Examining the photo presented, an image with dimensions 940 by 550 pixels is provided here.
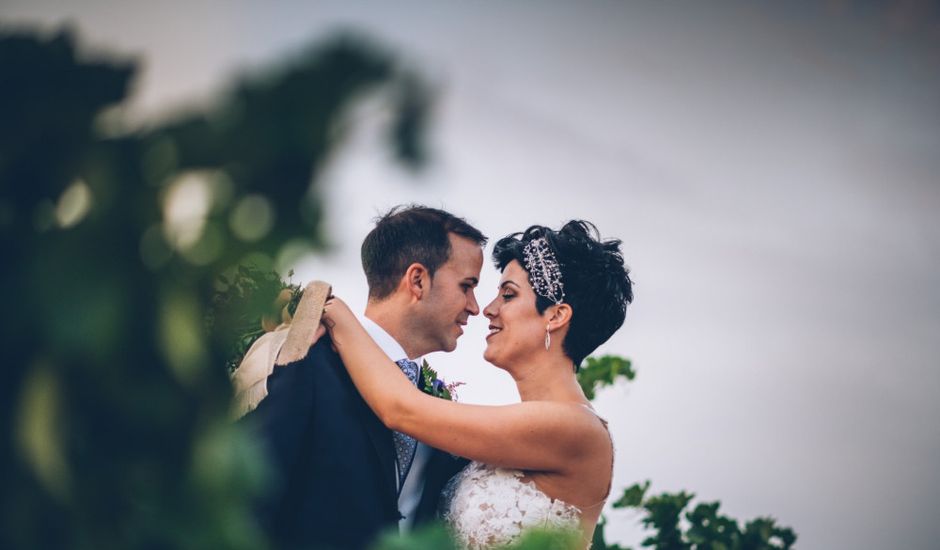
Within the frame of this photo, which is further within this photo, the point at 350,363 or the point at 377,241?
the point at 377,241

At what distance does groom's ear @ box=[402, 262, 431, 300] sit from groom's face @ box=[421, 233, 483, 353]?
4 cm

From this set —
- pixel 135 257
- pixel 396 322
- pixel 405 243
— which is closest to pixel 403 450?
pixel 396 322

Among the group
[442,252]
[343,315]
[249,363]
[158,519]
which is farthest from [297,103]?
[442,252]

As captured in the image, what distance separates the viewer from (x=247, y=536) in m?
0.76

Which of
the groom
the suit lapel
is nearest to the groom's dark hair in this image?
the groom

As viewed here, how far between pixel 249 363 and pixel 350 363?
22.1 inches

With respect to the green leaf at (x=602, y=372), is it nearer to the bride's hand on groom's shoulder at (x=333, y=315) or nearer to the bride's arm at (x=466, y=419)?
the bride's arm at (x=466, y=419)

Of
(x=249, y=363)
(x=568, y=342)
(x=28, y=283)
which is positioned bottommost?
(x=28, y=283)

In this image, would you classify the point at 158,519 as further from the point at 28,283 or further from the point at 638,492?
the point at 638,492

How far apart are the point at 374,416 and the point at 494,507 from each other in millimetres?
943

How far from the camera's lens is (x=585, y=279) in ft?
18.8

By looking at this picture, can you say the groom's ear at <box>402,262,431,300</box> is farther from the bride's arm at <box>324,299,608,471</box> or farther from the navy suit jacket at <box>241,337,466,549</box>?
the navy suit jacket at <box>241,337,466,549</box>

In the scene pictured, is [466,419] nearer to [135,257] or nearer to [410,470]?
[410,470]

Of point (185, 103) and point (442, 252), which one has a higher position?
point (442, 252)
